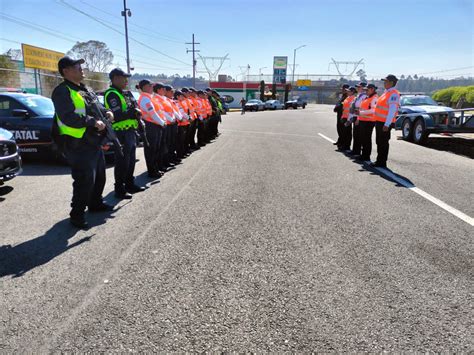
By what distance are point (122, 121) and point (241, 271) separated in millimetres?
3513

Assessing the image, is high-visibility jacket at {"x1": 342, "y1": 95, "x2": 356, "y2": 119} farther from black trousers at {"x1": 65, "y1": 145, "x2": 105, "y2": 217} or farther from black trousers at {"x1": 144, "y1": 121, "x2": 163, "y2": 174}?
black trousers at {"x1": 65, "y1": 145, "x2": 105, "y2": 217}

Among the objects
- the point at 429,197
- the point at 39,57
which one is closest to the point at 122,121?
the point at 429,197

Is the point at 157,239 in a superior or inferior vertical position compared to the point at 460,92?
inferior

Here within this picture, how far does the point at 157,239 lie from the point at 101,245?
61cm

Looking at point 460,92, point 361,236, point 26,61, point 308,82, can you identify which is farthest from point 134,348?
point 308,82

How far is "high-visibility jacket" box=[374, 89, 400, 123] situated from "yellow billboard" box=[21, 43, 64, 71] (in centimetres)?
2616

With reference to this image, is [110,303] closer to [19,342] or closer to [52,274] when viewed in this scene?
[19,342]

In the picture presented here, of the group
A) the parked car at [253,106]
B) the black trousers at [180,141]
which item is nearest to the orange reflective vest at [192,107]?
the black trousers at [180,141]

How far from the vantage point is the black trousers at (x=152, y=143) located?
7.02m

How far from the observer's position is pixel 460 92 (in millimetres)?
34875

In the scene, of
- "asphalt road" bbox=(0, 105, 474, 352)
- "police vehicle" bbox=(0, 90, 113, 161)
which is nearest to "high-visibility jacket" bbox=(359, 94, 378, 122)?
"asphalt road" bbox=(0, 105, 474, 352)

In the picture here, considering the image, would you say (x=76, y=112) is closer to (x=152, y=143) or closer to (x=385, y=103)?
(x=152, y=143)

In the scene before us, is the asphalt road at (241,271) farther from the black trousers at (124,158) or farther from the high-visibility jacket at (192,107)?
the high-visibility jacket at (192,107)

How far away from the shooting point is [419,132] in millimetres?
12734
